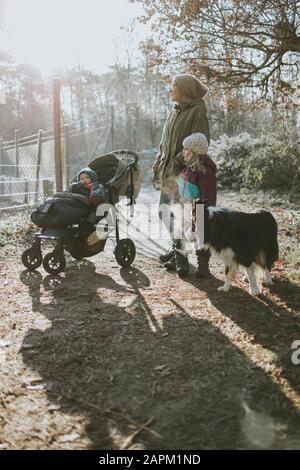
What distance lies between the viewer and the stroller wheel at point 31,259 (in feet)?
17.2

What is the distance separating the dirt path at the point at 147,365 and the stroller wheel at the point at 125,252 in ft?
1.62

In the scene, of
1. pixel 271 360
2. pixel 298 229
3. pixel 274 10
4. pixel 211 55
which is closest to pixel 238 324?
pixel 271 360

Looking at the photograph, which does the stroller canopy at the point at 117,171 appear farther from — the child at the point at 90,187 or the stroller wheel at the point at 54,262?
the stroller wheel at the point at 54,262

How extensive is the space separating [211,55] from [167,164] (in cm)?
500

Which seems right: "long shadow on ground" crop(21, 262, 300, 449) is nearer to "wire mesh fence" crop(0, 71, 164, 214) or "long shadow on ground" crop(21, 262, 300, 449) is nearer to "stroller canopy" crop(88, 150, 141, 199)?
"stroller canopy" crop(88, 150, 141, 199)

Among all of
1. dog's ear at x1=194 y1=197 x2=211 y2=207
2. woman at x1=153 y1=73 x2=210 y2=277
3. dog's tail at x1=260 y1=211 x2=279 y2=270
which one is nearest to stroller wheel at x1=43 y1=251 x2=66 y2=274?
woman at x1=153 y1=73 x2=210 y2=277

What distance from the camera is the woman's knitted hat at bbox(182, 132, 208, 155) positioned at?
4531 millimetres

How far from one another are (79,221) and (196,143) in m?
1.56

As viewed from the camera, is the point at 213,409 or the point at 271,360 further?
the point at 271,360

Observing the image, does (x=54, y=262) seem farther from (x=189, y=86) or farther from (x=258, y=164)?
(x=258, y=164)

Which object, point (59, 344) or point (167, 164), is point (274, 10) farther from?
point (59, 344)

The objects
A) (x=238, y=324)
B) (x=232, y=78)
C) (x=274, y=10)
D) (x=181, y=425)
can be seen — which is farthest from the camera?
(x=232, y=78)

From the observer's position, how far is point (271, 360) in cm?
292

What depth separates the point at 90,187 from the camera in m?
5.18
